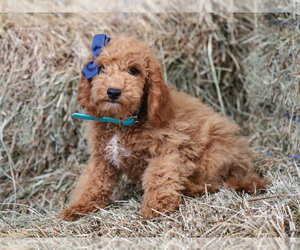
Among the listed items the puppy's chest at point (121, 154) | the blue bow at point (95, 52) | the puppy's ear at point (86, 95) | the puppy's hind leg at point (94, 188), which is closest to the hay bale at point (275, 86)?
the puppy's chest at point (121, 154)

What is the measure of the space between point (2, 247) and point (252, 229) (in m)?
1.68

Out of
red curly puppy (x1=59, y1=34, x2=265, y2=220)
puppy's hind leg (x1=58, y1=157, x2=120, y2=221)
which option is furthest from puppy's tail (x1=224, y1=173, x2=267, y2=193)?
puppy's hind leg (x1=58, y1=157, x2=120, y2=221)

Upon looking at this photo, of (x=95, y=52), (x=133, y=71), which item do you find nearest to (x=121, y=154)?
(x=133, y=71)

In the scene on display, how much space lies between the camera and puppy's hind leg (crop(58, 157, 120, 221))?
3.20 meters

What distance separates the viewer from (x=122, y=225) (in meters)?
2.73

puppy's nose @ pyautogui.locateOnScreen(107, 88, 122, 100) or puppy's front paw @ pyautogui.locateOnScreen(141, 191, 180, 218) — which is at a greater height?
puppy's nose @ pyautogui.locateOnScreen(107, 88, 122, 100)

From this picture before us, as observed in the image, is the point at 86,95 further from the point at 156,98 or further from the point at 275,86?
the point at 275,86

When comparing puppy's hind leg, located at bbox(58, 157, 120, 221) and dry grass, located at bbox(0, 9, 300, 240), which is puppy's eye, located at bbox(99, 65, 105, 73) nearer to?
puppy's hind leg, located at bbox(58, 157, 120, 221)

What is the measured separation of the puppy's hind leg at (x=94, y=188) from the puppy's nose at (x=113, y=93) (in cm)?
79

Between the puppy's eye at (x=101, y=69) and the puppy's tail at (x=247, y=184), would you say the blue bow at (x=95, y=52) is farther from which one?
the puppy's tail at (x=247, y=184)

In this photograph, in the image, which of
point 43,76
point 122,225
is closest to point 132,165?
point 122,225

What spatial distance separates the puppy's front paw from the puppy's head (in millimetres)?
610

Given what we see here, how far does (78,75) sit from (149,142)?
161 cm

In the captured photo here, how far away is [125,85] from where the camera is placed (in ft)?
9.36
